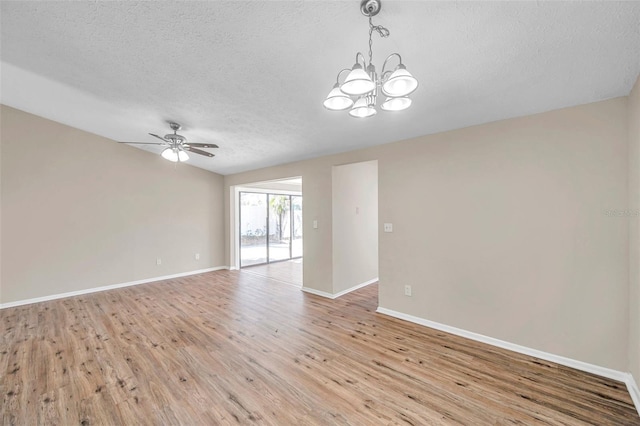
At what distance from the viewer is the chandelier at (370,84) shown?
1337 mm

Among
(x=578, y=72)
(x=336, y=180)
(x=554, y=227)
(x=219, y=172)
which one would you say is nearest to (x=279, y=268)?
(x=219, y=172)

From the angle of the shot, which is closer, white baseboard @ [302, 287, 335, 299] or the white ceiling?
the white ceiling

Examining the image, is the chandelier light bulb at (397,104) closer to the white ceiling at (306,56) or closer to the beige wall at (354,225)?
the white ceiling at (306,56)

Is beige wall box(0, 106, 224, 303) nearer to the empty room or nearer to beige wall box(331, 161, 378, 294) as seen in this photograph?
the empty room

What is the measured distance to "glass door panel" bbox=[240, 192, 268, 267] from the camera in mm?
6762

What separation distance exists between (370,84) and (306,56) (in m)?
0.99

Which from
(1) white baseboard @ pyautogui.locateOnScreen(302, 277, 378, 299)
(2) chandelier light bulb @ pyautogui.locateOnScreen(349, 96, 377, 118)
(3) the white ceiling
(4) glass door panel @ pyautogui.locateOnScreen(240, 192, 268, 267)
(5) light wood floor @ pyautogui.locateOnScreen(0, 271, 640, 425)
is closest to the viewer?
(3) the white ceiling

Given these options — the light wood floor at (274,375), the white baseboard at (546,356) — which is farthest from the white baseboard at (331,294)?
the white baseboard at (546,356)

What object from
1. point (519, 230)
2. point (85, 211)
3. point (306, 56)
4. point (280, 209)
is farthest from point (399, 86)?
point (280, 209)

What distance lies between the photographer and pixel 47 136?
169 inches

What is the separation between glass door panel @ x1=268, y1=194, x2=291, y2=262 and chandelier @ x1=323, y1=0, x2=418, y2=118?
224 inches

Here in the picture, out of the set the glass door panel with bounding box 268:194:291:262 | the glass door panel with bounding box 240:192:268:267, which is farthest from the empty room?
the glass door panel with bounding box 268:194:291:262

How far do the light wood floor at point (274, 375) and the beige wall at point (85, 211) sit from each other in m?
0.95

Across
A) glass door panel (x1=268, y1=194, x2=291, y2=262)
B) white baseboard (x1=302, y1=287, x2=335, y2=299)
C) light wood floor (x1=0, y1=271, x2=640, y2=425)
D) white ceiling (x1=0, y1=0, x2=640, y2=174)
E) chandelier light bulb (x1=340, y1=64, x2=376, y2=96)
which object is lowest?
light wood floor (x1=0, y1=271, x2=640, y2=425)
